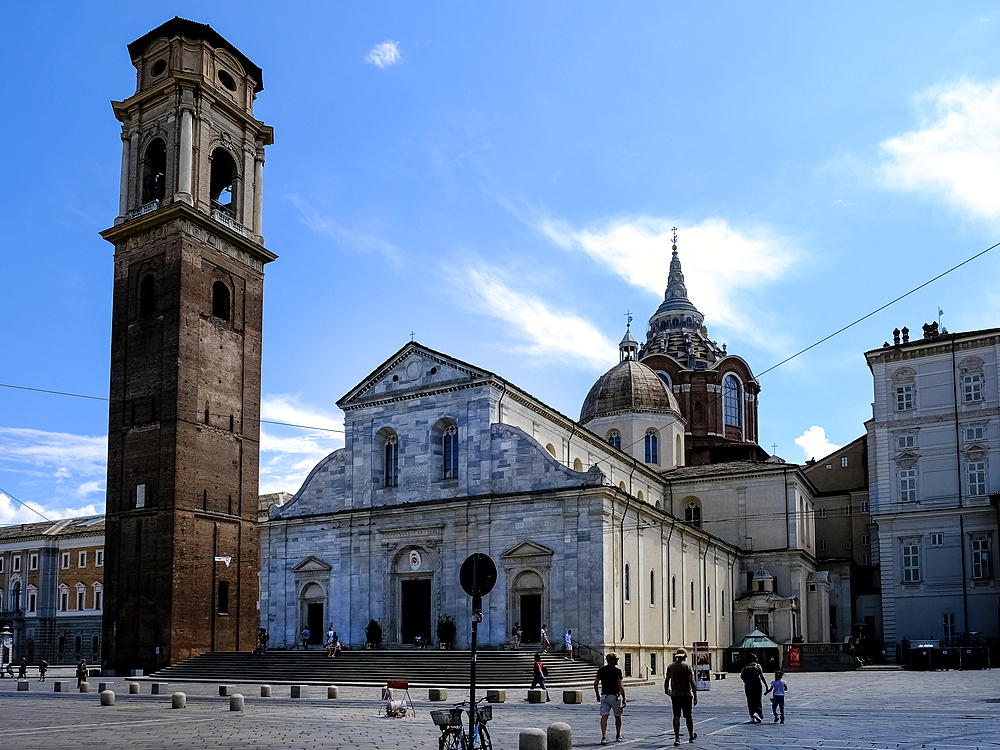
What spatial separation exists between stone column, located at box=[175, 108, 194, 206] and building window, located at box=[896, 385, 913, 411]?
120 feet

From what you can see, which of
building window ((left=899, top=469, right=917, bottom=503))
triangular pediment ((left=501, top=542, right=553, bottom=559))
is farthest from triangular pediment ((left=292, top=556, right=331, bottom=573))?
building window ((left=899, top=469, right=917, bottom=503))

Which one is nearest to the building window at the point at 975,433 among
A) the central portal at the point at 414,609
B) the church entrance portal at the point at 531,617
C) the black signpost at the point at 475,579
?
the church entrance portal at the point at 531,617

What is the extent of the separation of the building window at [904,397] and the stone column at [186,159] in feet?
120

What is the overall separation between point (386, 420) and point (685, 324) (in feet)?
128

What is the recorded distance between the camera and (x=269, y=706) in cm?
2473

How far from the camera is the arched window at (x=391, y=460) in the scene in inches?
1702

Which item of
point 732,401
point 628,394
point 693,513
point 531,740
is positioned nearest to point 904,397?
point 693,513

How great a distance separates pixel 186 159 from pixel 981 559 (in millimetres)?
42434

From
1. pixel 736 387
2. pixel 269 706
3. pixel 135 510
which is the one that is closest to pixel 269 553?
pixel 135 510

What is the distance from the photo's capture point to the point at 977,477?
48.8 meters

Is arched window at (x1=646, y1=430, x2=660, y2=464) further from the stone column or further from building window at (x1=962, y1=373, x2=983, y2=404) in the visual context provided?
the stone column

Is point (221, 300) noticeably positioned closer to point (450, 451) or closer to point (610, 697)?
point (450, 451)

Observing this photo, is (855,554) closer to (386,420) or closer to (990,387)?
(990,387)

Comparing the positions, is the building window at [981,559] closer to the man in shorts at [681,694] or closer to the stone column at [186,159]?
the man in shorts at [681,694]
